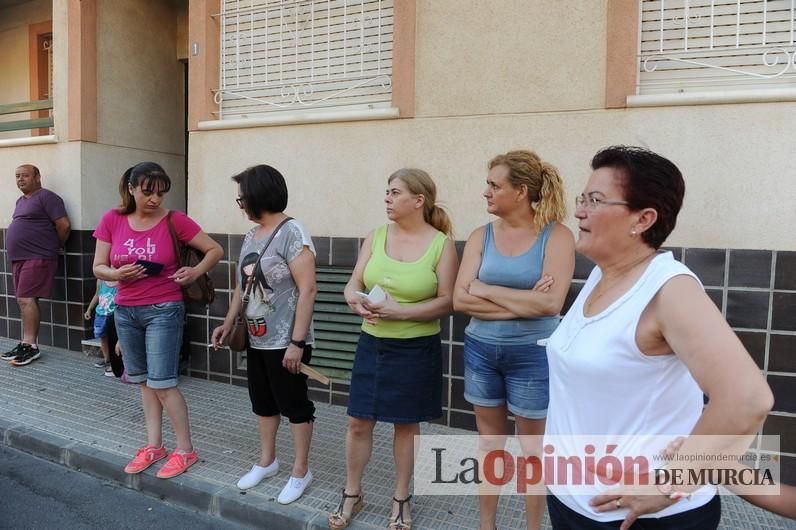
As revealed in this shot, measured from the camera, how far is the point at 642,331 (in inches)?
53.4

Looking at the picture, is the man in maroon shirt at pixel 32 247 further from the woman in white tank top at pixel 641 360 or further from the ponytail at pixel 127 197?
the woman in white tank top at pixel 641 360

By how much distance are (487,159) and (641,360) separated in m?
2.86

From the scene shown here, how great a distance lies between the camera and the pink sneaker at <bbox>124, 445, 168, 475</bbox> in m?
3.51

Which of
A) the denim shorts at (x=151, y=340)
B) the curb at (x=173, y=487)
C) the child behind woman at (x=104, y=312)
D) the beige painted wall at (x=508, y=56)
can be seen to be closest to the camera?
the curb at (x=173, y=487)

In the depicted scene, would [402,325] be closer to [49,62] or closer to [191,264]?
[191,264]

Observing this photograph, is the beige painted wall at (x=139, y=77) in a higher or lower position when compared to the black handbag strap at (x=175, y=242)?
higher

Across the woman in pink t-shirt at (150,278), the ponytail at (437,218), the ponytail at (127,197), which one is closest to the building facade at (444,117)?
the ponytail at (437,218)

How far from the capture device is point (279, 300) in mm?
3100

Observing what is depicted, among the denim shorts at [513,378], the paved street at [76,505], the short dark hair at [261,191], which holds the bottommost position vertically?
the paved street at [76,505]

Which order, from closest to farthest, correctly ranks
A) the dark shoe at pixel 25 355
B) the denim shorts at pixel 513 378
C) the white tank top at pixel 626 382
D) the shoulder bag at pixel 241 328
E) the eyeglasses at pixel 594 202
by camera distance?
the white tank top at pixel 626 382 → the eyeglasses at pixel 594 202 → the denim shorts at pixel 513 378 → the shoulder bag at pixel 241 328 → the dark shoe at pixel 25 355

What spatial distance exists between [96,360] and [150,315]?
3.10 metres

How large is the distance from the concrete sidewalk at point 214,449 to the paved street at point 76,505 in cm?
8

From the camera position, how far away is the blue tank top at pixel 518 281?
2.51m

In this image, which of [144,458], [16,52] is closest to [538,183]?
[144,458]
